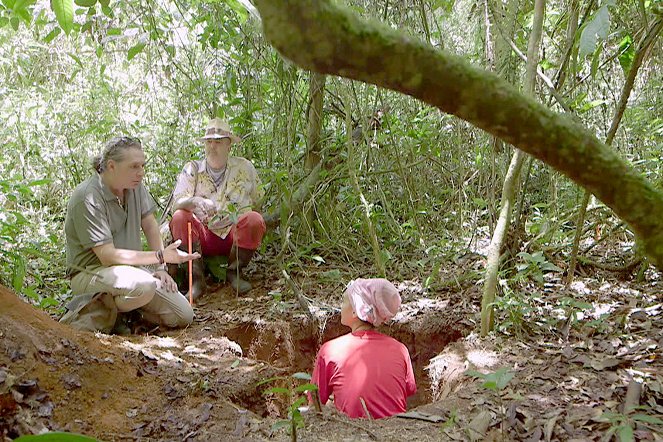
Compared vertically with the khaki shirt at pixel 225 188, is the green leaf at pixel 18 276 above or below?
below

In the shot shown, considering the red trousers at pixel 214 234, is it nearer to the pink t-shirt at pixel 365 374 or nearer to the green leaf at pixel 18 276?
the green leaf at pixel 18 276

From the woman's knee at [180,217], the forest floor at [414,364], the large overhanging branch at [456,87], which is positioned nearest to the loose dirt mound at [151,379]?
the forest floor at [414,364]

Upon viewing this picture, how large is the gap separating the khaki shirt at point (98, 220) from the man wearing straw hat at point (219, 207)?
0.45 metres

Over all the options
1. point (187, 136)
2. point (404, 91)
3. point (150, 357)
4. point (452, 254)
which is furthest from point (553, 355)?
point (187, 136)

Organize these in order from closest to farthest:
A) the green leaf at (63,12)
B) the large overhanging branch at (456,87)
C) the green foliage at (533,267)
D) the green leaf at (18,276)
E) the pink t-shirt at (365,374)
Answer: the large overhanging branch at (456,87) → the green leaf at (63,12) → the pink t-shirt at (365,374) → the green foliage at (533,267) → the green leaf at (18,276)

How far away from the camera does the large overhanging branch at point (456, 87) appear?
0.89 metres

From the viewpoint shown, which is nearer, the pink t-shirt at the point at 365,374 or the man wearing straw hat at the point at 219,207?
the pink t-shirt at the point at 365,374

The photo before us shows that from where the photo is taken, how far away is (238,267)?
468 centimetres

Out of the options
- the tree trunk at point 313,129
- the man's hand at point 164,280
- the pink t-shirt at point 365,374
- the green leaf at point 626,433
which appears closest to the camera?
the green leaf at point 626,433

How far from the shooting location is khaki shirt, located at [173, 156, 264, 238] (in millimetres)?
4715

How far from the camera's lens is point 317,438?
8.07 feet

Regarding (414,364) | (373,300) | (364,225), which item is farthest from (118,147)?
(414,364)

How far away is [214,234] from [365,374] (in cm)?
221

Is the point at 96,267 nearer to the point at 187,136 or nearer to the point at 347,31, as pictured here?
the point at 187,136
